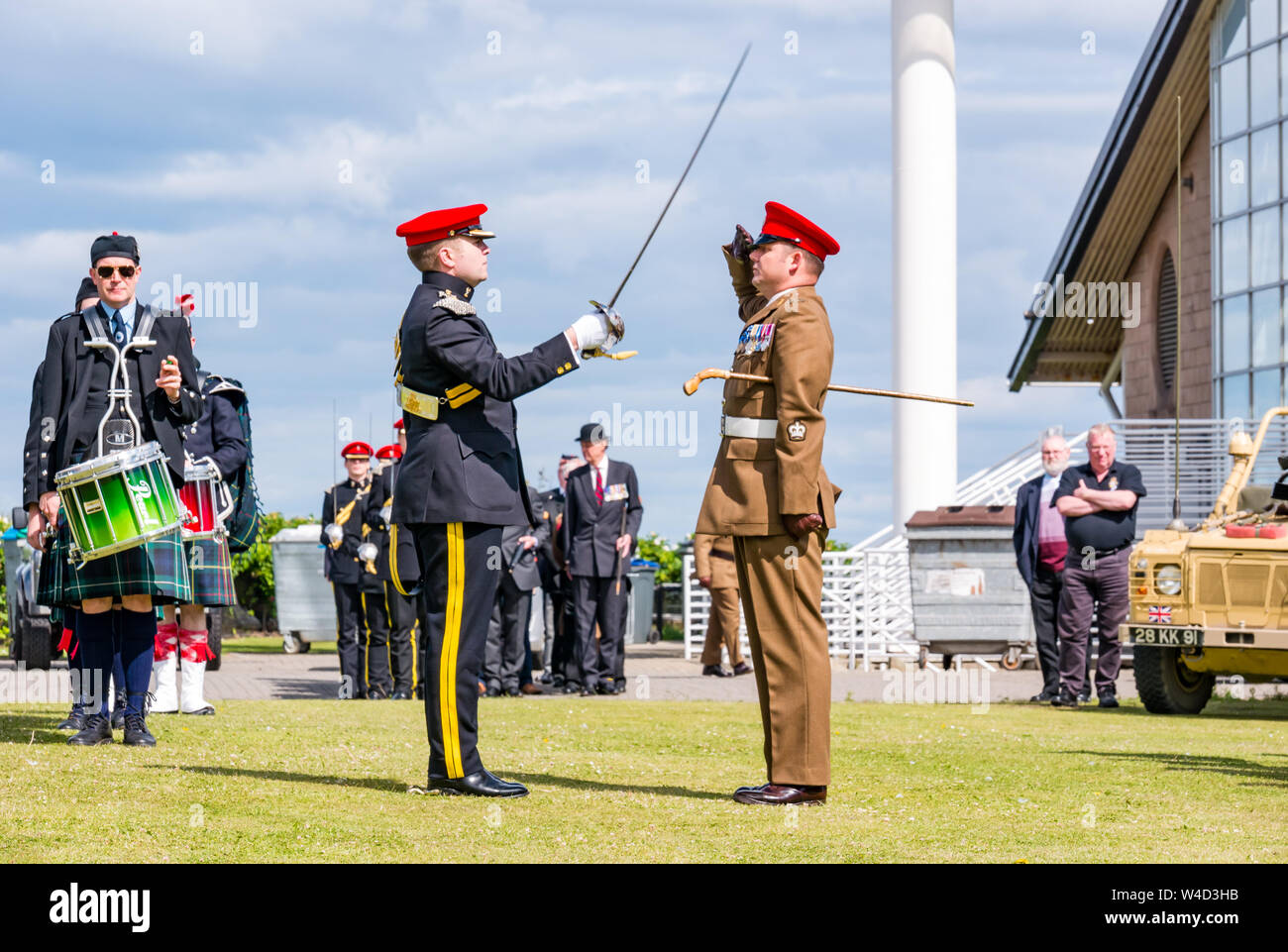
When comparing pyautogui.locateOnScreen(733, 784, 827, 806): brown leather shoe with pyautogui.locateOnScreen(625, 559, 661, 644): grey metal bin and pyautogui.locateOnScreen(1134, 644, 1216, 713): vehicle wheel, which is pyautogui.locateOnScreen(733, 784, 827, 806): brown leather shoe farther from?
pyautogui.locateOnScreen(625, 559, 661, 644): grey metal bin

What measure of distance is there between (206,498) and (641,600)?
17976 millimetres

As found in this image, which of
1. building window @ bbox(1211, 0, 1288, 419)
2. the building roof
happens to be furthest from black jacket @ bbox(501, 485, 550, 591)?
the building roof

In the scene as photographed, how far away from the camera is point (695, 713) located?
39.9 ft

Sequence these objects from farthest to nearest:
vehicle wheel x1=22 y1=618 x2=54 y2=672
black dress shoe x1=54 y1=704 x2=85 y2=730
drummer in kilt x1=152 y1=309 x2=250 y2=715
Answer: vehicle wheel x1=22 y1=618 x2=54 y2=672 → drummer in kilt x1=152 y1=309 x2=250 y2=715 → black dress shoe x1=54 y1=704 x2=85 y2=730

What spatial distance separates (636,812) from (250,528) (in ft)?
18.6

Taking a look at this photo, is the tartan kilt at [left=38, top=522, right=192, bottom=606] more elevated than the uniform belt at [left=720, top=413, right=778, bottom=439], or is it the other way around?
the uniform belt at [left=720, top=413, right=778, bottom=439]

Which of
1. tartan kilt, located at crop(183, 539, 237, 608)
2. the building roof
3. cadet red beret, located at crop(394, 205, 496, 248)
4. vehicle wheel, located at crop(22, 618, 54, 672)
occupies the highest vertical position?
the building roof

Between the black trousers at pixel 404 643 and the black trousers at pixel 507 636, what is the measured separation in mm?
905

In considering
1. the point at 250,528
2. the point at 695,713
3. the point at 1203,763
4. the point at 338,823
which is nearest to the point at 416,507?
the point at 338,823

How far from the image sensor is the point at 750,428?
6.81 m

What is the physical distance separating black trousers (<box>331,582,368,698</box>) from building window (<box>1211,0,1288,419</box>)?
2049 centimetres

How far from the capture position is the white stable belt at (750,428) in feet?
22.3

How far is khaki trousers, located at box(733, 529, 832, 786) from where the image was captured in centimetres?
668
